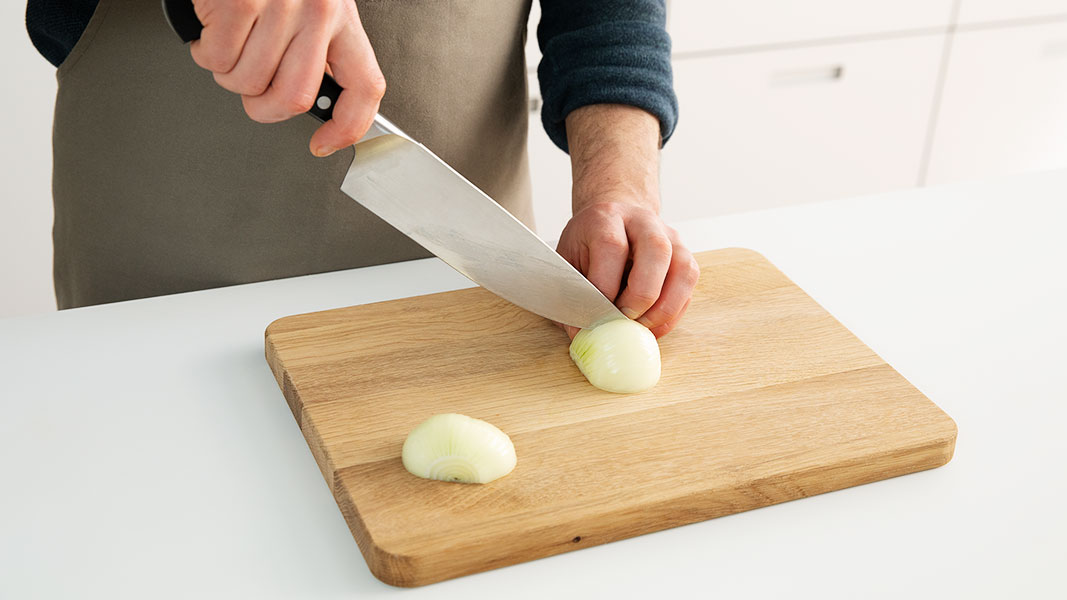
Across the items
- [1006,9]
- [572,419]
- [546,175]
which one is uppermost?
[572,419]

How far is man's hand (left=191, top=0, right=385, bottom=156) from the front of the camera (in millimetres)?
610

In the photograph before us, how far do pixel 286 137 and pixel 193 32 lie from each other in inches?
12.4

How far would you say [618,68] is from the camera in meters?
1.00

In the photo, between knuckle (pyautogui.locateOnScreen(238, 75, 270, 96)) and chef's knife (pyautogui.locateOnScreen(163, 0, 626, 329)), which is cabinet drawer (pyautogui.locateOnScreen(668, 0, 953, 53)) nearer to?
chef's knife (pyautogui.locateOnScreen(163, 0, 626, 329))

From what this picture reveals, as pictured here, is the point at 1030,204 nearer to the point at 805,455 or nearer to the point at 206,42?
the point at 805,455

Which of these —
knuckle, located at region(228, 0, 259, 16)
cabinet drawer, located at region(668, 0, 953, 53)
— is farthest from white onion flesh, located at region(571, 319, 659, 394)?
cabinet drawer, located at region(668, 0, 953, 53)

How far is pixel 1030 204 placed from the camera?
110 cm

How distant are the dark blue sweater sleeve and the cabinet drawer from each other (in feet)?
3.19

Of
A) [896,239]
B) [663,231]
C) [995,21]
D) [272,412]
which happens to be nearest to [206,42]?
[272,412]

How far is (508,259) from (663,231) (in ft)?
0.47

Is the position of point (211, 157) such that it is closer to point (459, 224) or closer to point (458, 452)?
point (459, 224)

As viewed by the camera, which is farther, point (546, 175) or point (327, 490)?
point (546, 175)

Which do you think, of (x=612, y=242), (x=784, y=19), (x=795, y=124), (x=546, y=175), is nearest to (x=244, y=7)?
(x=612, y=242)

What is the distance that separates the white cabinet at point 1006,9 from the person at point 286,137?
1.46m
